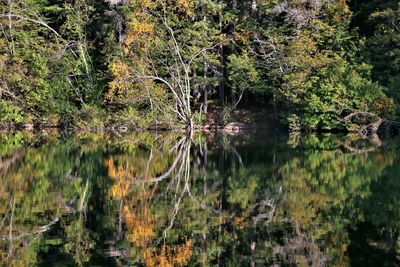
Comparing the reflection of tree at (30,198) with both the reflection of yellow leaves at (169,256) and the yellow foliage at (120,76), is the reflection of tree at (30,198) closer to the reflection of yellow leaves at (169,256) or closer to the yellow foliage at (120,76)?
the reflection of yellow leaves at (169,256)

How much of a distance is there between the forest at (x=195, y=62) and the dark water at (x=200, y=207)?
39.2ft

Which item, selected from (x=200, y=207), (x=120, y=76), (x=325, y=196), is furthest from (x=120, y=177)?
(x=120, y=76)

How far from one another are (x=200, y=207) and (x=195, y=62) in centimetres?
2783

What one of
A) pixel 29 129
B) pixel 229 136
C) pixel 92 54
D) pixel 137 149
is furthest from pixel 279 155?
pixel 92 54

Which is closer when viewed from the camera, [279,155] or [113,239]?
[113,239]

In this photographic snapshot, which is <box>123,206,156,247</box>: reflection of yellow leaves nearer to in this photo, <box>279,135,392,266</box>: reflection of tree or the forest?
<box>279,135,392,266</box>: reflection of tree

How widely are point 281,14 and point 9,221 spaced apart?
107ft

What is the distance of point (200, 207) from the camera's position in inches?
553

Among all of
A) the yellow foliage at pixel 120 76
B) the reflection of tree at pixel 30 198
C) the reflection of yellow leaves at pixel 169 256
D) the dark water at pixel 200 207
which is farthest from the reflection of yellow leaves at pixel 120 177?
the yellow foliage at pixel 120 76

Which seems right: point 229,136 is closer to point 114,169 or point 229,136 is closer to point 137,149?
point 137,149

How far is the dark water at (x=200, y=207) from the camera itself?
404 inches

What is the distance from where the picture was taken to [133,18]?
128 ft

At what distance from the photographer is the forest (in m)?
37.4

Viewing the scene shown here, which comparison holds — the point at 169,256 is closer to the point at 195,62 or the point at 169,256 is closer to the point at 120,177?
the point at 120,177
